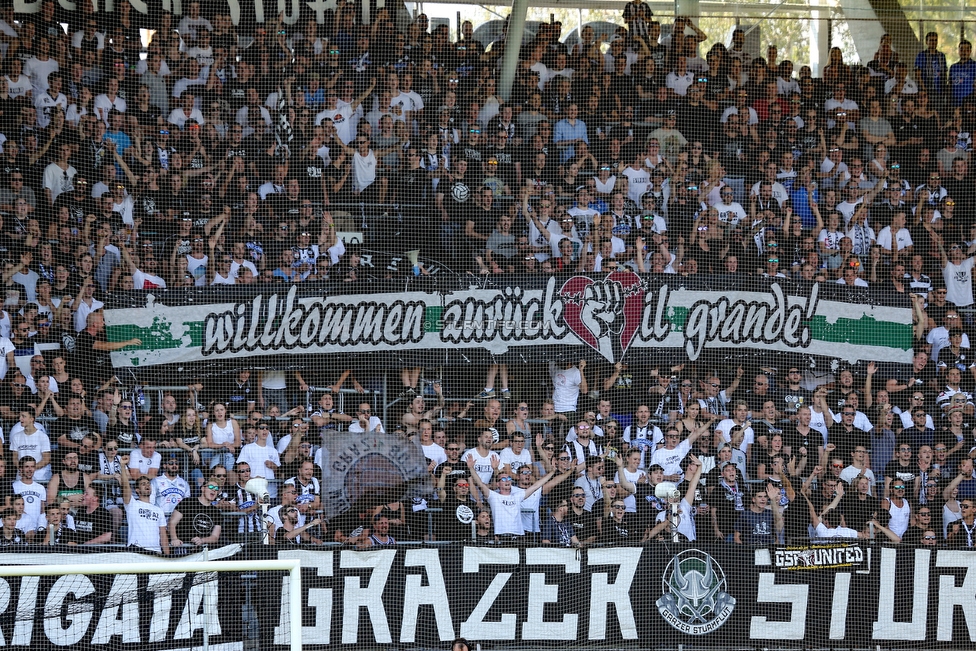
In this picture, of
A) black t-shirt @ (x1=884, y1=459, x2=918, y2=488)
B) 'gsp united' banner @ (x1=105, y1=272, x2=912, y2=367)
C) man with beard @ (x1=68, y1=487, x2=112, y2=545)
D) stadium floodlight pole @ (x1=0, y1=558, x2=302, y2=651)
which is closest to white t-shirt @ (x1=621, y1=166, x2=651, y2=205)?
'gsp united' banner @ (x1=105, y1=272, x2=912, y2=367)

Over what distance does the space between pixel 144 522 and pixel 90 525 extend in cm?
42

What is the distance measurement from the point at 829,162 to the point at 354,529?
6261 mm

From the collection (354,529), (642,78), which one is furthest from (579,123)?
(354,529)

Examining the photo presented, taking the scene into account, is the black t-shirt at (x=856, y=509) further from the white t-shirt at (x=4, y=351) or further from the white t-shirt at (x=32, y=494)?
the white t-shirt at (x=4, y=351)

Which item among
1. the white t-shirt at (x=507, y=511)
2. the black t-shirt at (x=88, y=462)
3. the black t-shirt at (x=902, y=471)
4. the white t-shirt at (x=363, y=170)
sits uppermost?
the white t-shirt at (x=363, y=170)

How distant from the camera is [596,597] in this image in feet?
30.5

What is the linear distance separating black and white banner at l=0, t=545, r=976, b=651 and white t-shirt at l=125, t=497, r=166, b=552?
0.72 metres

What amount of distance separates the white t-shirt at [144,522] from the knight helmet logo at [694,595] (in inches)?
160

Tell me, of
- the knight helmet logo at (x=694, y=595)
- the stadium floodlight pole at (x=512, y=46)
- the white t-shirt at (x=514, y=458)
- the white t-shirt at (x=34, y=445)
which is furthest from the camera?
the stadium floodlight pole at (x=512, y=46)

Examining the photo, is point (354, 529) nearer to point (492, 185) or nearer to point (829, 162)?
point (492, 185)

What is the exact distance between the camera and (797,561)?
9.45m

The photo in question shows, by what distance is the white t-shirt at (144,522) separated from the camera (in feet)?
31.2

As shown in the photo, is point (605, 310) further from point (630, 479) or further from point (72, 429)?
point (72, 429)

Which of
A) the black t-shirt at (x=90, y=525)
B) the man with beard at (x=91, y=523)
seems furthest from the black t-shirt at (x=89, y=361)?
the black t-shirt at (x=90, y=525)
